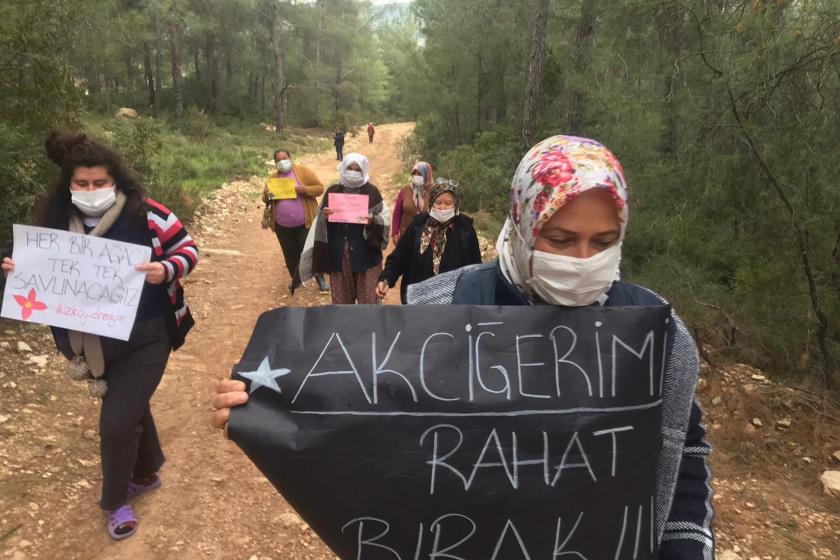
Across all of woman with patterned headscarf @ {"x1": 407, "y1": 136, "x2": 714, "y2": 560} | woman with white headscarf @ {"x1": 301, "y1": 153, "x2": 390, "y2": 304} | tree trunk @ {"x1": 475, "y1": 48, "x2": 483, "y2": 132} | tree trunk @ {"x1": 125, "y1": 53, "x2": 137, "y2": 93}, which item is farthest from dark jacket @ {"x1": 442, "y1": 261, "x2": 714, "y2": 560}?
tree trunk @ {"x1": 125, "y1": 53, "x2": 137, "y2": 93}

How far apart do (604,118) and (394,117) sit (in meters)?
49.7

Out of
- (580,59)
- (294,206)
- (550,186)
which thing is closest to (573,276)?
(550,186)

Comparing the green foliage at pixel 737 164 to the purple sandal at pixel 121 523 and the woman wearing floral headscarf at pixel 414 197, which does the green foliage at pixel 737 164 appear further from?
the purple sandal at pixel 121 523

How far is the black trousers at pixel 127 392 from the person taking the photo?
281 cm

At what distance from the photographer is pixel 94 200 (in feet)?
8.82

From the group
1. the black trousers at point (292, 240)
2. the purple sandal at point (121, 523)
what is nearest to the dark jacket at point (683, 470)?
the purple sandal at point (121, 523)

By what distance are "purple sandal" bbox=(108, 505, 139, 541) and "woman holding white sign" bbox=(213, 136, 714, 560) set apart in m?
2.31

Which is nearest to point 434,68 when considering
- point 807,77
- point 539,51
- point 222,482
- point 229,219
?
point 539,51

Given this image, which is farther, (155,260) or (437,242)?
(437,242)

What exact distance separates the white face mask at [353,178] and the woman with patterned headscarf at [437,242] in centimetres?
114

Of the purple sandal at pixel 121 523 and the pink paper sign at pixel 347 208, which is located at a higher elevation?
the pink paper sign at pixel 347 208

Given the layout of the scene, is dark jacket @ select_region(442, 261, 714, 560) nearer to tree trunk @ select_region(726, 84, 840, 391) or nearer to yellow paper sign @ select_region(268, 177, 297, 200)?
tree trunk @ select_region(726, 84, 840, 391)

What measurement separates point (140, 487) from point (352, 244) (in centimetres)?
278

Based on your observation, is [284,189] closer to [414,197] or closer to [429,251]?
[414,197]
